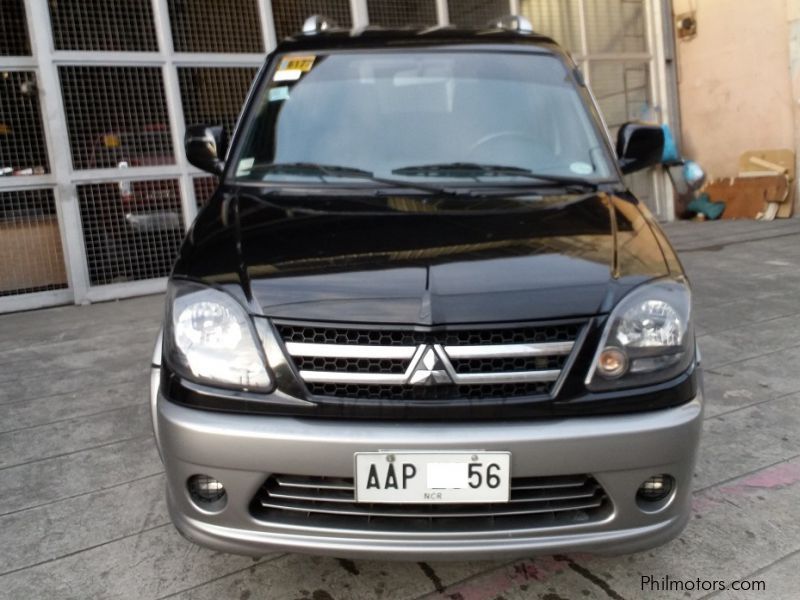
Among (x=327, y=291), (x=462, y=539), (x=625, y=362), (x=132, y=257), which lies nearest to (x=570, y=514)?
(x=462, y=539)

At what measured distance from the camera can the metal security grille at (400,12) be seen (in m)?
7.87

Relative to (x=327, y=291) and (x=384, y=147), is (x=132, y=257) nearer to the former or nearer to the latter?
(x=384, y=147)

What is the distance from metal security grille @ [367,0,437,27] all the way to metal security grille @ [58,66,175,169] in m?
2.65

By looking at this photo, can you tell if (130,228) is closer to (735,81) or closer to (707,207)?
(707,207)

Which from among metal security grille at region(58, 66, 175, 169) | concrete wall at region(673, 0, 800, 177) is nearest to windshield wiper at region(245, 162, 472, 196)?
metal security grille at region(58, 66, 175, 169)

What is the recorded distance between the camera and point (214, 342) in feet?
5.82

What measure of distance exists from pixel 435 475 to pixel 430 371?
254 millimetres

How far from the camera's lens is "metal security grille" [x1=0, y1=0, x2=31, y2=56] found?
6.13 metres

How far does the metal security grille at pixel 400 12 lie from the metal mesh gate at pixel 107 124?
40.6 inches

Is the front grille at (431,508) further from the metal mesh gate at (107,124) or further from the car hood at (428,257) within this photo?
the metal mesh gate at (107,124)

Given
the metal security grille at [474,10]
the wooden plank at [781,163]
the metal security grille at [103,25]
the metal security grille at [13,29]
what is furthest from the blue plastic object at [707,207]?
the metal security grille at [13,29]

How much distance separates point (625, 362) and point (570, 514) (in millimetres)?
419

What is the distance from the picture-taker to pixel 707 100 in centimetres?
968

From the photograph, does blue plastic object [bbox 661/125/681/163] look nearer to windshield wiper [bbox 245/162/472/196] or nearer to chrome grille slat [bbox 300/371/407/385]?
windshield wiper [bbox 245/162/472/196]
